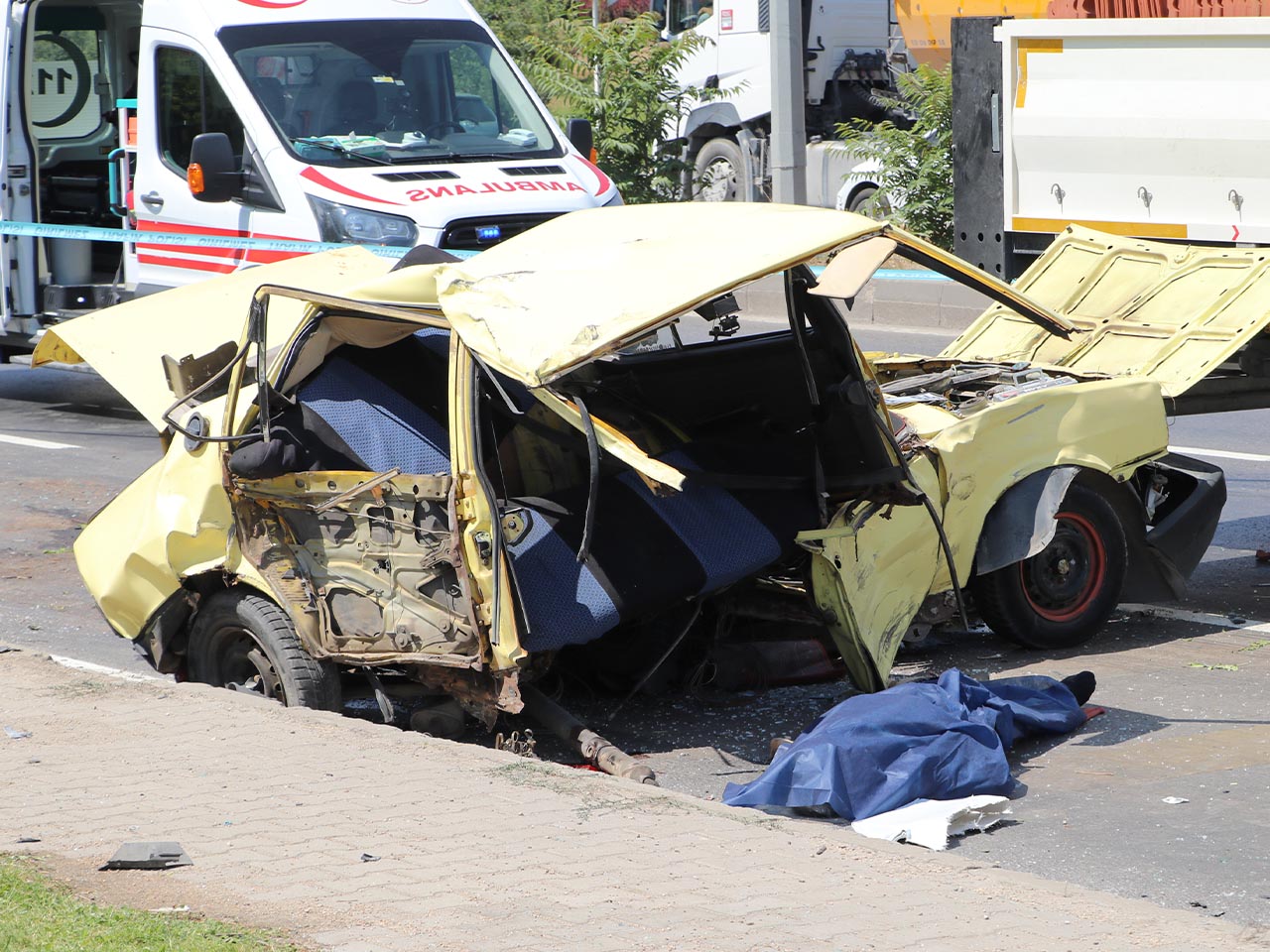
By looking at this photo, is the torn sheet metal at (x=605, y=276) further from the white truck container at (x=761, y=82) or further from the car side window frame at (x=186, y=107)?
the white truck container at (x=761, y=82)

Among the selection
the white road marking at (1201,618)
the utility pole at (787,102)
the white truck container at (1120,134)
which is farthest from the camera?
the utility pole at (787,102)

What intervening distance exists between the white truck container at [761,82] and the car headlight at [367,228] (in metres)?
10.0

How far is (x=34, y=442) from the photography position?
483 inches

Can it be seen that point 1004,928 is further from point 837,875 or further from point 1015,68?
point 1015,68

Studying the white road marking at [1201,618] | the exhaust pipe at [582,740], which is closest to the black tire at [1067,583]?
the white road marking at [1201,618]

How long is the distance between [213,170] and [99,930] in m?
8.17

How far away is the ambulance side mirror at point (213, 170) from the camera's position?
11430 millimetres

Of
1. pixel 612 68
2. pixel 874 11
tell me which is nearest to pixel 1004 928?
pixel 612 68

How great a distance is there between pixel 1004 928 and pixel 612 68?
661 inches

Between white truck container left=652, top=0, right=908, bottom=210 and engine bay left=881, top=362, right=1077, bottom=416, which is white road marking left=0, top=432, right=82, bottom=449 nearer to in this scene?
engine bay left=881, top=362, right=1077, bottom=416

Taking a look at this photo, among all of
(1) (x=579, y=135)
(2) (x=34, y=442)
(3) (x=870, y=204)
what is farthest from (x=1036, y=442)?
(3) (x=870, y=204)

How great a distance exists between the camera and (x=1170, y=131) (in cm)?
866

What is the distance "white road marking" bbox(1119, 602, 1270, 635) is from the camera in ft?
24.8

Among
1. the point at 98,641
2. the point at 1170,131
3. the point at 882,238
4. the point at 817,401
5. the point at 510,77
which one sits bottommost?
the point at 98,641
